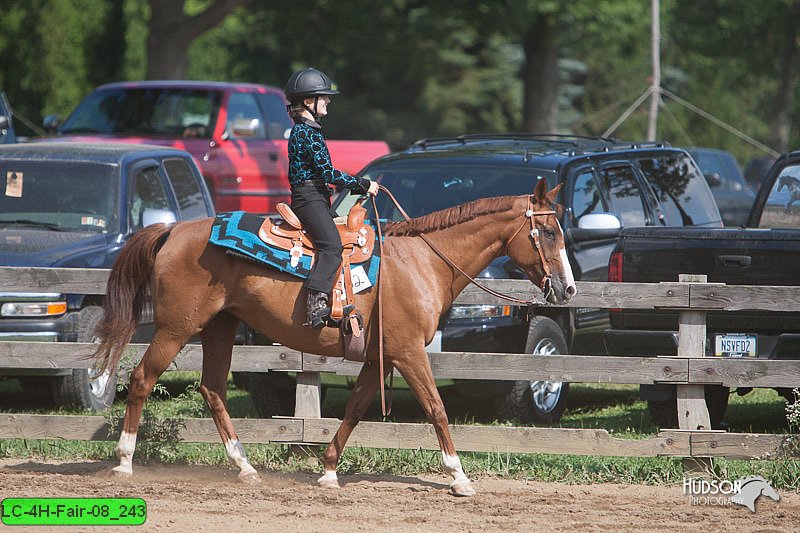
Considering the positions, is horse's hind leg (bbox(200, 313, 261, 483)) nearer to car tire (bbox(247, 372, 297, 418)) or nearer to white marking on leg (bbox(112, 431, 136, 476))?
white marking on leg (bbox(112, 431, 136, 476))

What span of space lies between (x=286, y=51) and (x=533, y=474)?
3687 cm

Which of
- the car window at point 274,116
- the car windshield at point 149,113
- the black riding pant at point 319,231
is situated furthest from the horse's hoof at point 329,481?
the car window at point 274,116

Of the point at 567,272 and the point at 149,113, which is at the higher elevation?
the point at 149,113


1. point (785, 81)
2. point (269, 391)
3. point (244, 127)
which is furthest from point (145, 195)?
point (785, 81)

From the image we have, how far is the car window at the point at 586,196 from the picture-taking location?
33.4ft

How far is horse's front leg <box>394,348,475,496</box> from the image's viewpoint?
7.31 meters

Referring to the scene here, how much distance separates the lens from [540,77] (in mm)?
35469

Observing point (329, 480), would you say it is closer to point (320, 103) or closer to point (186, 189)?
point (320, 103)

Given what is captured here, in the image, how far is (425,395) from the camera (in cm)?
732

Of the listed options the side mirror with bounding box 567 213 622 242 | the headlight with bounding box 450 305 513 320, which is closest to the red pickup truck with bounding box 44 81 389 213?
the side mirror with bounding box 567 213 622 242

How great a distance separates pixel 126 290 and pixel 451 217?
223 centimetres

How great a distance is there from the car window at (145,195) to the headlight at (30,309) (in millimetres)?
1234

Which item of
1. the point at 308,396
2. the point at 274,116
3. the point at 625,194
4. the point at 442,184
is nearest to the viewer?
the point at 308,396

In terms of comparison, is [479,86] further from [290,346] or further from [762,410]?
[290,346]
